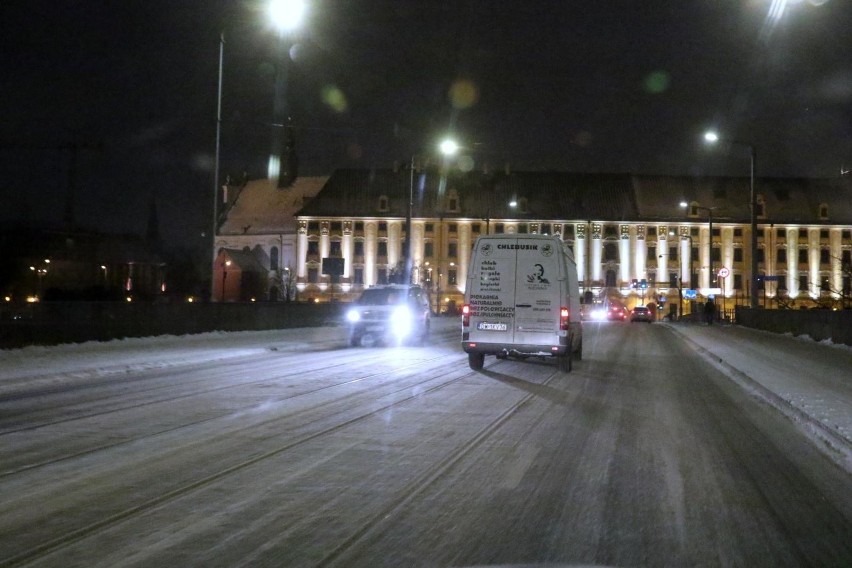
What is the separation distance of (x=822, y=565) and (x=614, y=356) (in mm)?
23378

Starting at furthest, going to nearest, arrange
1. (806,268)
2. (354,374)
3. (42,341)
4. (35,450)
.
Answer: (806,268)
(42,341)
(354,374)
(35,450)

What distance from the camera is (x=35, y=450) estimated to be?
10203 millimetres

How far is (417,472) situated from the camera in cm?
919

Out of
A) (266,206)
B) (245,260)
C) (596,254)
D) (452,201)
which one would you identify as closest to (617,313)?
(596,254)

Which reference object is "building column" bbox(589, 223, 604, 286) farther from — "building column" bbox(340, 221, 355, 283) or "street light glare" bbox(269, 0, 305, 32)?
"street light glare" bbox(269, 0, 305, 32)

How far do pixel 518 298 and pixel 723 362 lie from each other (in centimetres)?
769

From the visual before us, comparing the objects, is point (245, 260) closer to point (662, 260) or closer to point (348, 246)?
point (348, 246)

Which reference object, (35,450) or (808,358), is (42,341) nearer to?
(35,450)

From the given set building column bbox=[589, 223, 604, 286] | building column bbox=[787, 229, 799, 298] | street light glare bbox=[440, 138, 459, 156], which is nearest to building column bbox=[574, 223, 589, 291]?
building column bbox=[589, 223, 604, 286]

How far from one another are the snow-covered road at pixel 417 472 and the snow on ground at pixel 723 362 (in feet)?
0.57

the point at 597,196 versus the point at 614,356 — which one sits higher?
the point at 597,196

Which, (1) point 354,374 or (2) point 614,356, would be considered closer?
(1) point 354,374

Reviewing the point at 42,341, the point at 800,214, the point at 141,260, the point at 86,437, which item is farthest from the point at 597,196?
the point at 86,437

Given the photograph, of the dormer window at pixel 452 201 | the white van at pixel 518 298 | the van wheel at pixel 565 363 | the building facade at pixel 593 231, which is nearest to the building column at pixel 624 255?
the building facade at pixel 593 231
